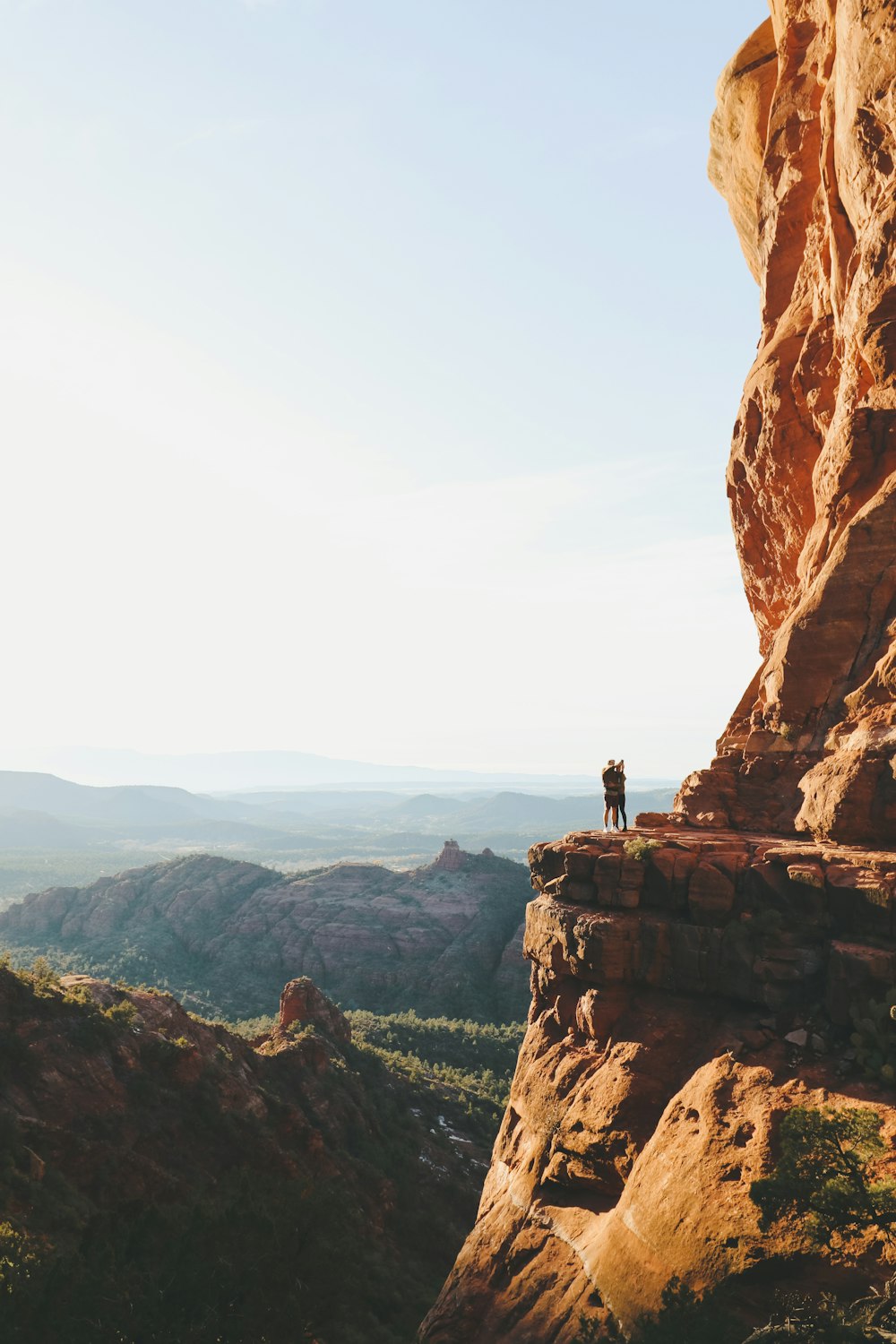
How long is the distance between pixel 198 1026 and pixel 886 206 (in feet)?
162

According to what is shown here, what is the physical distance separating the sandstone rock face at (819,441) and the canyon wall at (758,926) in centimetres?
10

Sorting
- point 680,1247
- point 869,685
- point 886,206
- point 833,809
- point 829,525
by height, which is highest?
point 886,206

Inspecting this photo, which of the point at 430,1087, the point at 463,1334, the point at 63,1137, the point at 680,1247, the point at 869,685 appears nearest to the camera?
the point at 680,1247

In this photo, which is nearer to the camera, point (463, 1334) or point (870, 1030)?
point (870, 1030)

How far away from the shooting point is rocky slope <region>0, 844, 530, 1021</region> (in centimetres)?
10700

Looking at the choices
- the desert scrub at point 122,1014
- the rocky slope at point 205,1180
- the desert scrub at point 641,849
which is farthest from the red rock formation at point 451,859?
the desert scrub at point 641,849

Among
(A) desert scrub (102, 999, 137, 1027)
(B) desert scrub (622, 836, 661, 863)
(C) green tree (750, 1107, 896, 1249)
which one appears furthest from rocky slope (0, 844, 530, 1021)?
(C) green tree (750, 1107, 896, 1249)

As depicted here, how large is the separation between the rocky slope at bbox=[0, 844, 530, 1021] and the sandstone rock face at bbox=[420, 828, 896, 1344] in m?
80.8

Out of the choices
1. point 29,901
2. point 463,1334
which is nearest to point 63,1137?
point 463,1334

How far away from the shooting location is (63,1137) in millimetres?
29688

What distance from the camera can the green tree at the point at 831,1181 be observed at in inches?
525

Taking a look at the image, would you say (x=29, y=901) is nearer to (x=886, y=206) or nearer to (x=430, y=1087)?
(x=430, y=1087)

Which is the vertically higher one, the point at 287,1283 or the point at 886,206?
the point at 886,206

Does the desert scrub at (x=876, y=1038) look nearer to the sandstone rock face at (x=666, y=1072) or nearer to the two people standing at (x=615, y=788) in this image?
the sandstone rock face at (x=666, y=1072)
